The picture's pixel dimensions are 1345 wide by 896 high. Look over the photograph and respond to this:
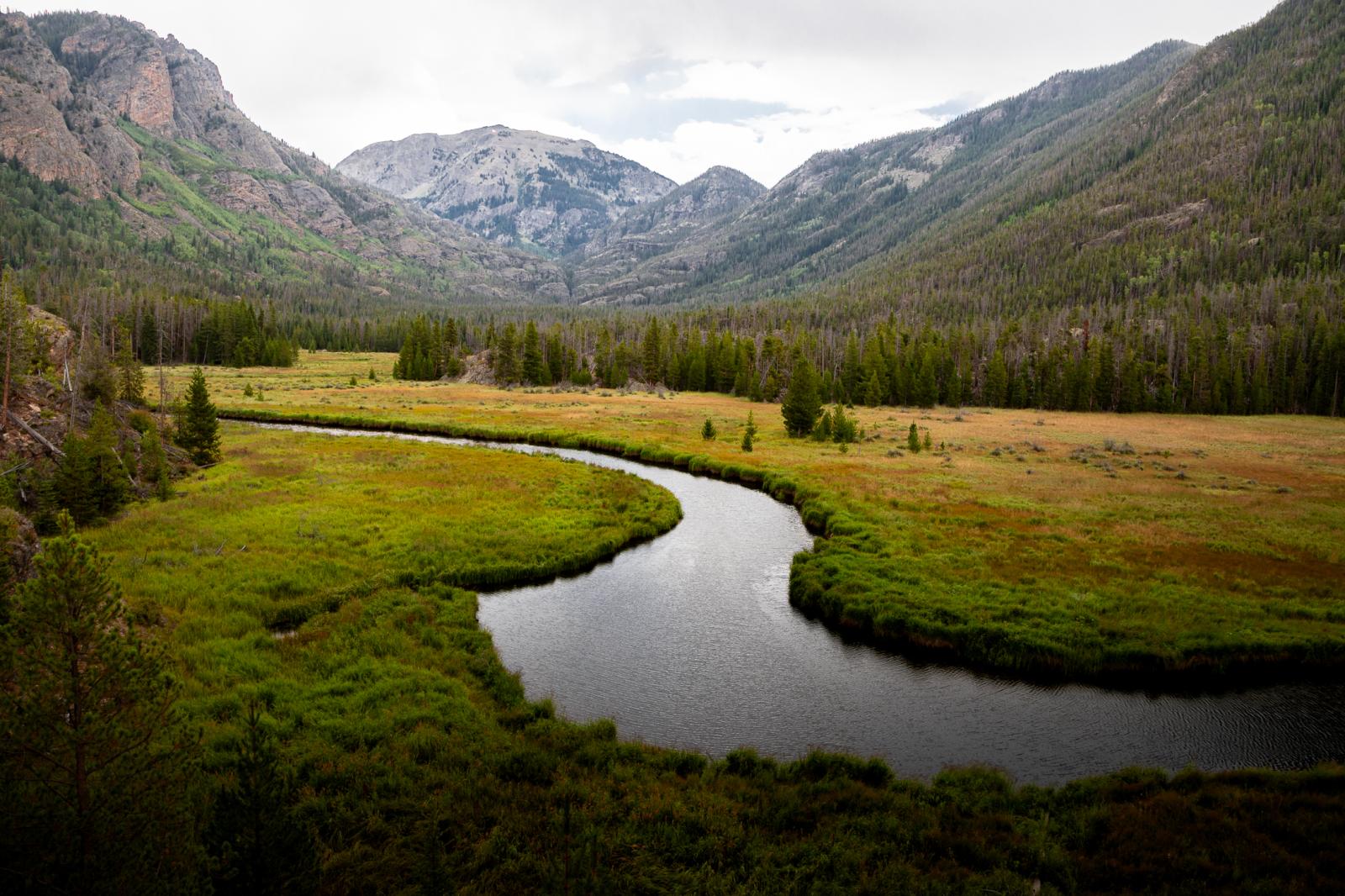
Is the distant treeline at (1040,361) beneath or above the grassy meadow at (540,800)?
above

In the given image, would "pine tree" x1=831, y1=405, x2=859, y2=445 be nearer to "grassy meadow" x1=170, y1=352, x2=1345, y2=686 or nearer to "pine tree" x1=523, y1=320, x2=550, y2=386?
"grassy meadow" x1=170, y1=352, x2=1345, y2=686

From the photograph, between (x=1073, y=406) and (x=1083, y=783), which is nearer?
(x=1083, y=783)

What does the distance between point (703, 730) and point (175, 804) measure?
1378 centimetres

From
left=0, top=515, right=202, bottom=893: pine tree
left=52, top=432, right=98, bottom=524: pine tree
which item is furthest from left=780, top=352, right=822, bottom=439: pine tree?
left=0, top=515, right=202, bottom=893: pine tree

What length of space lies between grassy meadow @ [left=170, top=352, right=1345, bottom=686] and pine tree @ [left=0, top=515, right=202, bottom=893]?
23.1m

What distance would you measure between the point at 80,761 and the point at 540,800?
871 centimetres

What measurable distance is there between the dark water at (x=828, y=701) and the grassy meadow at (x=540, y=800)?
1879 millimetres

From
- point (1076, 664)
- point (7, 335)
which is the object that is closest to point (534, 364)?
point (7, 335)

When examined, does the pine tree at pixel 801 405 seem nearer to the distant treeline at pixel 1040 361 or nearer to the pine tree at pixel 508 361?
the distant treeline at pixel 1040 361

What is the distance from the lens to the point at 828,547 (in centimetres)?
3444

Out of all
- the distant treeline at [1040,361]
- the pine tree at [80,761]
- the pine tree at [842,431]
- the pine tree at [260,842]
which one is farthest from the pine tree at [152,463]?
the distant treeline at [1040,361]

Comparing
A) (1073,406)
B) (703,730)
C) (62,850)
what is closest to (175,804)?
(62,850)

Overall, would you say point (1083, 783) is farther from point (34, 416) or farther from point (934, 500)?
point (34, 416)

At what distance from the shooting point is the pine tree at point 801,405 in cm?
7338
